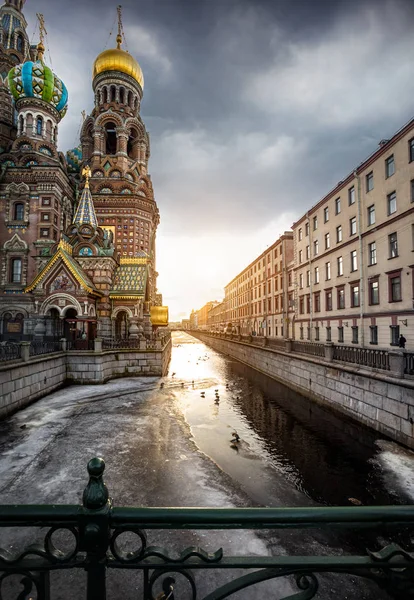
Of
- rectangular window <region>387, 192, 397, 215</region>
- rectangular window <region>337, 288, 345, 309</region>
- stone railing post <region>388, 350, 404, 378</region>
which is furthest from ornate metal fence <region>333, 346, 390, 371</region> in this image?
rectangular window <region>387, 192, 397, 215</region>

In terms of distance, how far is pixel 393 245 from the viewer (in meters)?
21.7

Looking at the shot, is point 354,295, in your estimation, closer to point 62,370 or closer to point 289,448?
point 289,448

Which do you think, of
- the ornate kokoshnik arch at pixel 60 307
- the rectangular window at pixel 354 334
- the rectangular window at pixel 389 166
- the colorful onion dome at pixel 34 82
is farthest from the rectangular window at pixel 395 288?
the colorful onion dome at pixel 34 82

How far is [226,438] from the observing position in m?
13.0

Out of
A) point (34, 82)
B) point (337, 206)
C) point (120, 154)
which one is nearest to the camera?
point (337, 206)

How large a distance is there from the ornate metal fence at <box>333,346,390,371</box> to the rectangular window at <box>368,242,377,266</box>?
372 inches

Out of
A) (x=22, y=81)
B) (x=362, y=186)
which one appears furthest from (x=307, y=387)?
(x=22, y=81)

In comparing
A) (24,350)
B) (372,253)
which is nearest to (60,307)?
(24,350)

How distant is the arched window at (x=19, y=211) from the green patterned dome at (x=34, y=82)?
14707 mm

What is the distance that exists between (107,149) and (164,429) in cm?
6115

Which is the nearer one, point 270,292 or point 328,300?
point 328,300

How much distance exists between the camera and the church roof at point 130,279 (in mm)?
28453

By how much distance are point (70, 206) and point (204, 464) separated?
4210 centimetres

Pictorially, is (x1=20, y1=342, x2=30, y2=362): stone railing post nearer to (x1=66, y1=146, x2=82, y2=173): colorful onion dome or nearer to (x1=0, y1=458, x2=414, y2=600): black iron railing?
(x1=0, y1=458, x2=414, y2=600): black iron railing
